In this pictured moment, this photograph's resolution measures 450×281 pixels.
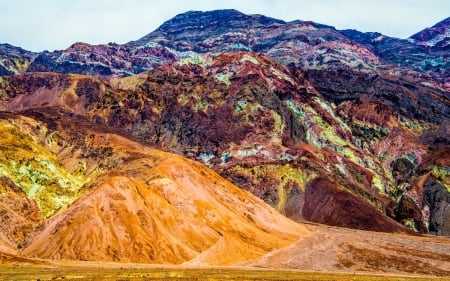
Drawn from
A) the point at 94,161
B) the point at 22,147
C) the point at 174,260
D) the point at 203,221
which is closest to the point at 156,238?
the point at 174,260

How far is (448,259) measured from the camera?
142 meters

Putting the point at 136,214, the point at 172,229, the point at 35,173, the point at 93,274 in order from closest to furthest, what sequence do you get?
the point at 93,274 → the point at 136,214 → the point at 172,229 → the point at 35,173

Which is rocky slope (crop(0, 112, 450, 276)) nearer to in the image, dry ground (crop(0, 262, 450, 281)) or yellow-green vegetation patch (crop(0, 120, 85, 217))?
yellow-green vegetation patch (crop(0, 120, 85, 217))

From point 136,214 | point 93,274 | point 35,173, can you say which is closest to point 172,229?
point 136,214

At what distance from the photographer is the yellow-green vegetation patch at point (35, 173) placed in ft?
443

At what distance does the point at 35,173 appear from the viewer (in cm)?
14250

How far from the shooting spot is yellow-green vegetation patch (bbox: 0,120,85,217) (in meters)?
135

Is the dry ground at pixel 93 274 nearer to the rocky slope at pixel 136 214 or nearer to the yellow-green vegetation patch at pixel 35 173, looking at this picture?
the rocky slope at pixel 136 214

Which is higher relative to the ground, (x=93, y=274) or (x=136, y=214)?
(x=136, y=214)

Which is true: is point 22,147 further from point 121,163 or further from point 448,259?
point 448,259

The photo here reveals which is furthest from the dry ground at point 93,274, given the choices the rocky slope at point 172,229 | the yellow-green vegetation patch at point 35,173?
the yellow-green vegetation patch at point 35,173

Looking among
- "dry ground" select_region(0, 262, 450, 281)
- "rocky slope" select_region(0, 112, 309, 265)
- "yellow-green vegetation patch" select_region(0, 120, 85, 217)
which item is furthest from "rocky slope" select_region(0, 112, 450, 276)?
"dry ground" select_region(0, 262, 450, 281)

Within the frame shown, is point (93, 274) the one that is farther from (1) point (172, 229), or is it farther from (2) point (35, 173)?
(2) point (35, 173)

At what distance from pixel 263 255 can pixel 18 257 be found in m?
52.6
